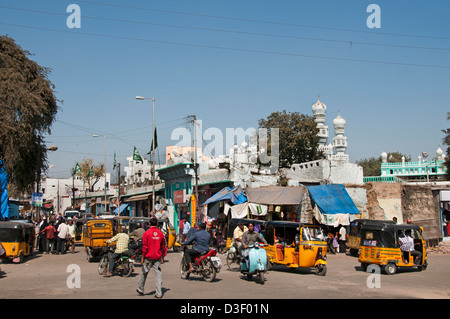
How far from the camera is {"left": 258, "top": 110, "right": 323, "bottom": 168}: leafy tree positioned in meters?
47.7

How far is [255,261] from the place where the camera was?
498 inches

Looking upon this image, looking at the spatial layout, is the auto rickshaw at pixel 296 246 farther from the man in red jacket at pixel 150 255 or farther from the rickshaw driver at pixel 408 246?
the man in red jacket at pixel 150 255

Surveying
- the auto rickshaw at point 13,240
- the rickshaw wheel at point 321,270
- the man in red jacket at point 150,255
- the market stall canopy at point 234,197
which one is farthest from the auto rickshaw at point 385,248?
the auto rickshaw at point 13,240

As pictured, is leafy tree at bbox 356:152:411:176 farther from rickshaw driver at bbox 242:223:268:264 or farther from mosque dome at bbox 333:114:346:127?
rickshaw driver at bbox 242:223:268:264

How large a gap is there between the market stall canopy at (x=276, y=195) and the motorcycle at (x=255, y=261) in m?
12.1

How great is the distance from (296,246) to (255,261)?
2901mm

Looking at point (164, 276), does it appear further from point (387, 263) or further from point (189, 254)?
point (387, 263)

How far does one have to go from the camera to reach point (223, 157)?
4706 cm

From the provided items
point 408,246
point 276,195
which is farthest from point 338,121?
point 408,246

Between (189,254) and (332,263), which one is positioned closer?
(189,254)

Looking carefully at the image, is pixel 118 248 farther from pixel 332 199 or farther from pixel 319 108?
pixel 319 108

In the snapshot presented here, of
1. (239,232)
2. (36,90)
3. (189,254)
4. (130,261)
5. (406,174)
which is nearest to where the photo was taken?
(189,254)
